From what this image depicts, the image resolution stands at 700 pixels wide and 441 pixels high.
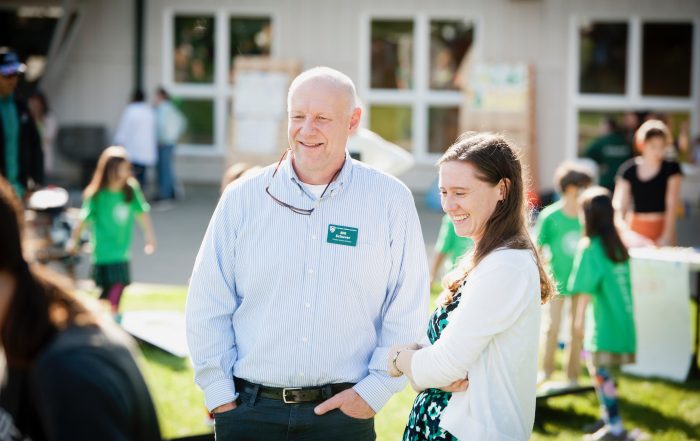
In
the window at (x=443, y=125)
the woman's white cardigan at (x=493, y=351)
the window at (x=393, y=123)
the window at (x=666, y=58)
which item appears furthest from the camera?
the window at (x=393, y=123)

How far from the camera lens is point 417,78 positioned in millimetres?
17688

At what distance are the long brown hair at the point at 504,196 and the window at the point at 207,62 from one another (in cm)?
1542

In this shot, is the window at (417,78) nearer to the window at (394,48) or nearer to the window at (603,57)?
the window at (394,48)

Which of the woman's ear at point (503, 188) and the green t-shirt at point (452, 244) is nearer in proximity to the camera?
the woman's ear at point (503, 188)

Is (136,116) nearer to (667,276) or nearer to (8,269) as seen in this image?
(667,276)

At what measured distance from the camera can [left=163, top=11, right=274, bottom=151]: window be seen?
59.7 feet

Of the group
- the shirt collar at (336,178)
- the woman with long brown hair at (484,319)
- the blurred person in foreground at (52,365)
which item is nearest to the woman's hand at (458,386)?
the woman with long brown hair at (484,319)

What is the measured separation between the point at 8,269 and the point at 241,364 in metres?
1.44

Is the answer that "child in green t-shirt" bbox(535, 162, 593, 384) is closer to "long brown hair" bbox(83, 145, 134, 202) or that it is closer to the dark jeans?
"long brown hair" bbox(83, 145, 134, 202)

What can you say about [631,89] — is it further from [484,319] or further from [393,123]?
[484,319]

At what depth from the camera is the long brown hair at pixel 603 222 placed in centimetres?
586

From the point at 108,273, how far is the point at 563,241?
3.76 m

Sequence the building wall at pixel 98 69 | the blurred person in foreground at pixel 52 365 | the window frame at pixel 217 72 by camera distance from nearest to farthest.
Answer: the blurred person in foreground at pixel 52 365 < the window frame at pixel 217 72 < the building wall at pixel 98 69

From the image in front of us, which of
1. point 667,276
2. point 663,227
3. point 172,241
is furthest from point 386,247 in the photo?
point 172,241
